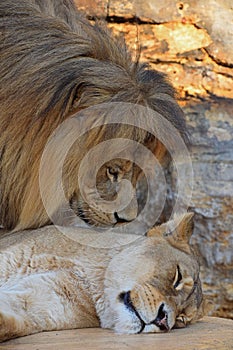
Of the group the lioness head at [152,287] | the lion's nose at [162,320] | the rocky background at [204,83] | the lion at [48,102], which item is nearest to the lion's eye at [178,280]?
the lioness head at [152,287]

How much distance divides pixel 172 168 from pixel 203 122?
399mm

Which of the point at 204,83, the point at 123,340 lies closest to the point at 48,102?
the point at 123,340

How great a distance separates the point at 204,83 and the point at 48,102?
1587 mm

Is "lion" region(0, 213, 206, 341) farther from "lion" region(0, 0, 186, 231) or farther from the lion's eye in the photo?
"lion" region(0, 0, 186, 231)

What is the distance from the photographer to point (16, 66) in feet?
9.17

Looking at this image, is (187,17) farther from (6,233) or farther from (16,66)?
(6,233)

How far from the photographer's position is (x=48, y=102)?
2768mm

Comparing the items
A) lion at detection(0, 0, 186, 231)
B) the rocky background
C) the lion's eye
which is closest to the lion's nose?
the lion's eye

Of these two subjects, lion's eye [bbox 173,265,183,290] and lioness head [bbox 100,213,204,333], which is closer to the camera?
lioness head [bbox 100,213,204,333]

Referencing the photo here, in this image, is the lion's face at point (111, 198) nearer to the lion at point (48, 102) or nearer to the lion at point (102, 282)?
the lion at point (48, 102)

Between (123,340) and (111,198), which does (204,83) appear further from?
(123,340)

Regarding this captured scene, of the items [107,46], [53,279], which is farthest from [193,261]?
[107,46]

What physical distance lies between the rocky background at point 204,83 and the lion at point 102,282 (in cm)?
159

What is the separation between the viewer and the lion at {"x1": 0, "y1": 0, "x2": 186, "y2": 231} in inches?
109
